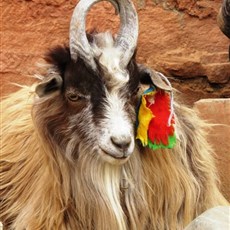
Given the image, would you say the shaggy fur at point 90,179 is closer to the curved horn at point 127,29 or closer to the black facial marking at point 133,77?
the black facial marking at point 133,77

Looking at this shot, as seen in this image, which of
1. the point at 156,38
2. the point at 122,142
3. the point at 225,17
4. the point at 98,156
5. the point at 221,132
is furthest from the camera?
the point at 156,38

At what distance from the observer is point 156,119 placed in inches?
183

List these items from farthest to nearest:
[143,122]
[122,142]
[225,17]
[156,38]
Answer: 1. [156,38]
2. [225,17]
3. [143,122]
4. [122,142]

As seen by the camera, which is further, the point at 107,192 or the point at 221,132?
the point at 221,132

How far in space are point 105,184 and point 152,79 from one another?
1.87ft

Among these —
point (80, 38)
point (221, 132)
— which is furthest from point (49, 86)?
point (221, 132)

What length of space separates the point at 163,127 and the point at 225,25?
4.67 feet

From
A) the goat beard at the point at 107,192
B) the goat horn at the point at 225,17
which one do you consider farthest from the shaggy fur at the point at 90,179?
the goat horn at the point at 225,17

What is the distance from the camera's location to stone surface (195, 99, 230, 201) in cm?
534

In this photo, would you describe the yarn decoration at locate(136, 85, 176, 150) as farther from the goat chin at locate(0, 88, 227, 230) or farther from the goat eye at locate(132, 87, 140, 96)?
the goat chin at locate(0, 88, 227, 230)

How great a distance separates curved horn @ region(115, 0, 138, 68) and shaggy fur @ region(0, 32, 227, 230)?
0.72 feet

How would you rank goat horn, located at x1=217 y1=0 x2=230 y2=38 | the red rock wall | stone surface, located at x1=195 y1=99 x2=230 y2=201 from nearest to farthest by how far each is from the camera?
stone surface, located at x1=195 y1=99 x2=230 y2=201 → goat horn, located at x1=217 y1=0 x2=230 y2=38 → the red rock wall

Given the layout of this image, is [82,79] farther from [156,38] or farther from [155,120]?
[156,38]

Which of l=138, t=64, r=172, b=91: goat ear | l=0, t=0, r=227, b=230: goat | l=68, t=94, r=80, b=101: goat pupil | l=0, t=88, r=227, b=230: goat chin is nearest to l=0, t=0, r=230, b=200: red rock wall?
l=0, t=88, r=227, b=230: goat chin
